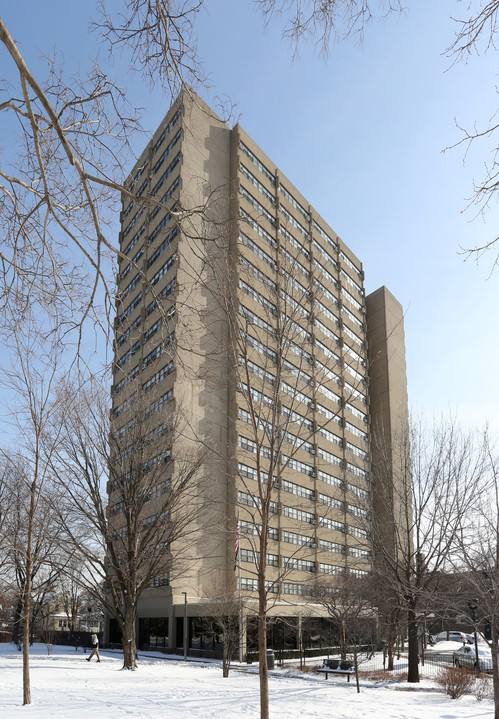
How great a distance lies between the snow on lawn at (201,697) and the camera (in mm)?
13945

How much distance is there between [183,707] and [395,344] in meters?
76.6

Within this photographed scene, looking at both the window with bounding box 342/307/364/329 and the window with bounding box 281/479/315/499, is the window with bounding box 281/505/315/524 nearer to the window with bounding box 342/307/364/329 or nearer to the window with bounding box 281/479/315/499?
the window with bounding box 281/479/315/499

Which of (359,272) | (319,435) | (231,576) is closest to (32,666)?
(231,576)

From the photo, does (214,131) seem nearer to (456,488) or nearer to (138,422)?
(138,422)

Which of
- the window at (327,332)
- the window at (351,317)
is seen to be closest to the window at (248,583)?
the window at (327,332)

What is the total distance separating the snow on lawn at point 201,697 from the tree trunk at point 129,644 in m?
1.16

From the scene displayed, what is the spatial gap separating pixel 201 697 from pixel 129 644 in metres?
10.6

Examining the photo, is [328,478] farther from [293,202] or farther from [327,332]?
[293,202]

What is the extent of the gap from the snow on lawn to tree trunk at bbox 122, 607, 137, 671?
1164 mm

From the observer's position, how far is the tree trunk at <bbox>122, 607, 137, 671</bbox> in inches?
1034

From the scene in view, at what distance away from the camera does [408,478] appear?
27.6 meters

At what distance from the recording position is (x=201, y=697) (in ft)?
56.8

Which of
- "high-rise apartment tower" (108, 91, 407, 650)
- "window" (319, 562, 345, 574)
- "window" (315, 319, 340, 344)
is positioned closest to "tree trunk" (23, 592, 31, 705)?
"high-rise apartment tower" (108, 91, 407, 650)

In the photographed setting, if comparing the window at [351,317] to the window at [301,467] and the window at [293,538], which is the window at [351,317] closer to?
the window at [301,467]
